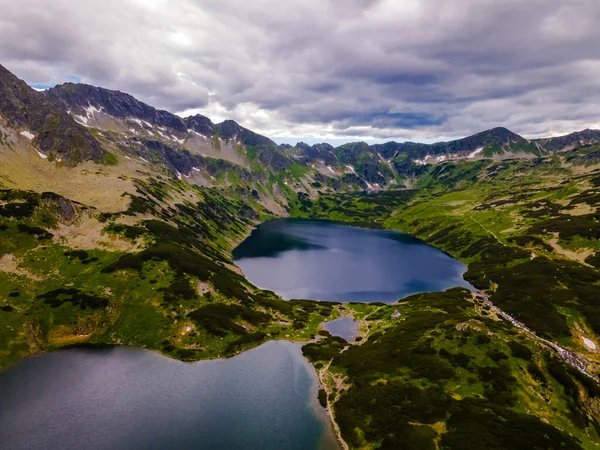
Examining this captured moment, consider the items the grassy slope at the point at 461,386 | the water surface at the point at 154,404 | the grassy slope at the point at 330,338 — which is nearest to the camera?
the water surface at the point at 154,404

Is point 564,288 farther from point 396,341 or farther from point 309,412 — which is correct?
point 309,412

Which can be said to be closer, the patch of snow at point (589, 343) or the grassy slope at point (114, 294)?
the grassy slope at point (114, 294)

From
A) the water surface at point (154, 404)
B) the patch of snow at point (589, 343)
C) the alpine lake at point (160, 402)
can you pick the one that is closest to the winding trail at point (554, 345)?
the patch of snow at point (589, 343)

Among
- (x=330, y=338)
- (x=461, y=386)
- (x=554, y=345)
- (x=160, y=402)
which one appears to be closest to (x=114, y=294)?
(x=160, y=402)

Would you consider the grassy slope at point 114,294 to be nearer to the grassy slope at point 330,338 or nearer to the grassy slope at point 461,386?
the grassy slope at point 330,338

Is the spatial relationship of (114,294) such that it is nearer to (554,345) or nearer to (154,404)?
(154,404)

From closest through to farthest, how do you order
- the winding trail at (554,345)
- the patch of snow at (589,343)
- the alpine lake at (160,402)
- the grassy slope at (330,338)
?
1. the alpine lake at (160,402)
2. the grassy slope at (330,338)
3. the winding trail at (554,345)
4. the patch of snow at (589,343)

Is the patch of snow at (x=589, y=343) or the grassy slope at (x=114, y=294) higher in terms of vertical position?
the grassy slope at (x=114, y=294)

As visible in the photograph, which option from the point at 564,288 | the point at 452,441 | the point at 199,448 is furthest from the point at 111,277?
the point at 564,288

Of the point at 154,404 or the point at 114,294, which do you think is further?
the point at 114,294
